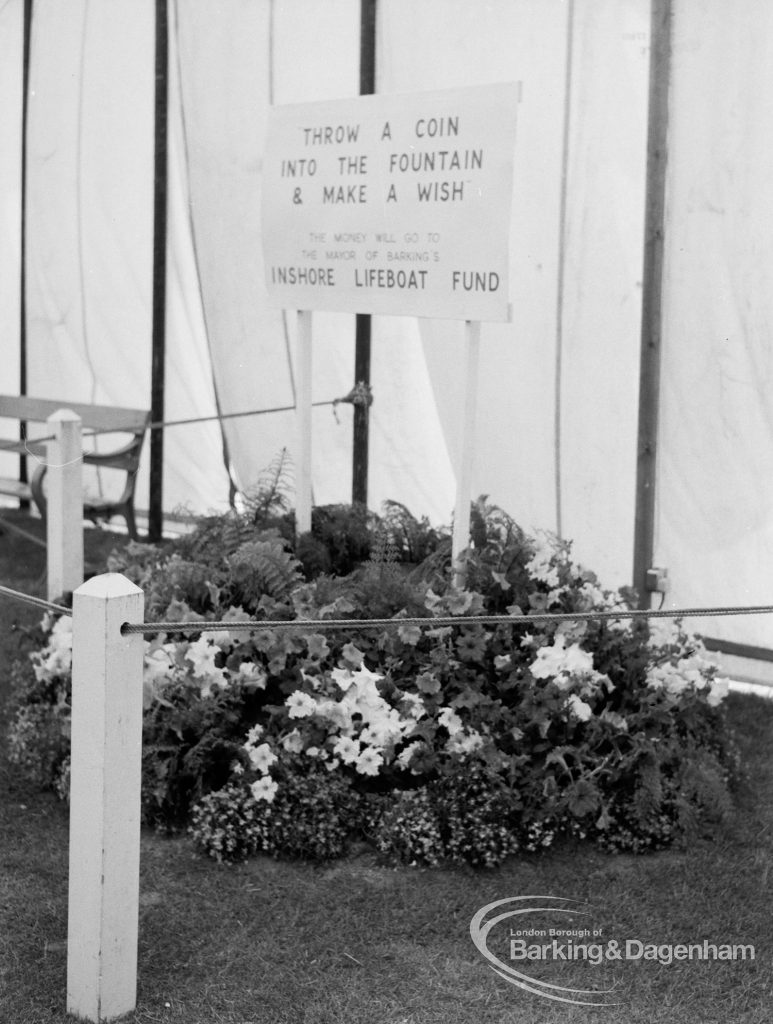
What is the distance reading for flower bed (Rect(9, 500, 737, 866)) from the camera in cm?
435

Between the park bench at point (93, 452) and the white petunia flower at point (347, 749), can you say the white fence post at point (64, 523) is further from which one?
the white petunia flower at point (347, 749)

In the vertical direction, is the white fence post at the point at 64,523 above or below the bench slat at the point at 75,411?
below

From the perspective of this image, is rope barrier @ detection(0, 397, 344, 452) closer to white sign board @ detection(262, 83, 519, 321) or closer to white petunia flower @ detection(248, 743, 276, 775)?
white sign board @ detection(262, 83, 519, 321)

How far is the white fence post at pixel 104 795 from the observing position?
127 inches

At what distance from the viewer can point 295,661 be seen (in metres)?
4.95

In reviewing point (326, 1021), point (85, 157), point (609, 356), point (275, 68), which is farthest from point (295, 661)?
point (85, 157)

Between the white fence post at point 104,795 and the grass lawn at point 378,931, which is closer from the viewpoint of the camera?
the white fence post at point 104,795

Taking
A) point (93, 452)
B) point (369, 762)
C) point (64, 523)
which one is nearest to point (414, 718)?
point (369, 762)

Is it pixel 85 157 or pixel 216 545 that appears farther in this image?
pixel 85 157

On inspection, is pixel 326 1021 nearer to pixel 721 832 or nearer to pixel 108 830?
pixel 108 830

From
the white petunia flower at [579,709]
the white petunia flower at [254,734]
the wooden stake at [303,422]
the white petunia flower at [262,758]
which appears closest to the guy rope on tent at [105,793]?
the white petunia flower at [262,758]

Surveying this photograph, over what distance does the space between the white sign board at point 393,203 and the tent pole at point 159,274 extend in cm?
276

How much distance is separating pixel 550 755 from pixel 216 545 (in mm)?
1953

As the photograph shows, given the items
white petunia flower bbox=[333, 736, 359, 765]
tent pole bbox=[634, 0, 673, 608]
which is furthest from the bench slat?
white petunia flower bbox=[333, 736, 359, 765]
